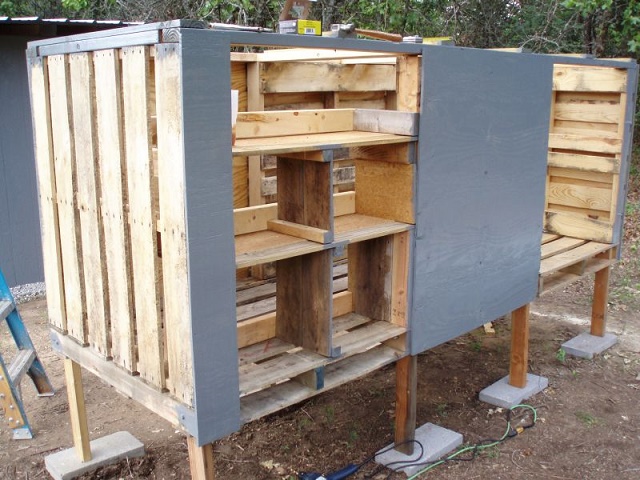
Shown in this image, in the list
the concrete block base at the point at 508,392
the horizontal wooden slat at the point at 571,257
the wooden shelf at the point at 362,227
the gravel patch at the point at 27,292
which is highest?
Answer: the wooden shelf at the point at 362,227

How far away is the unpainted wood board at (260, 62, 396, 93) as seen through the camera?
4.34 m

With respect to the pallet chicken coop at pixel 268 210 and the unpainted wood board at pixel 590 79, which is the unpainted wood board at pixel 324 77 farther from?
the unpainted wood board at pixel 590 79

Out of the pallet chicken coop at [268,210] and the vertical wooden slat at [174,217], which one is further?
the pallet chicken coop at [268,210]

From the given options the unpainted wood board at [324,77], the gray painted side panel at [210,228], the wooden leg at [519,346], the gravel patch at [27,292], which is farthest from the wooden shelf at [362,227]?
Answer: the gravel patch at [27,292]

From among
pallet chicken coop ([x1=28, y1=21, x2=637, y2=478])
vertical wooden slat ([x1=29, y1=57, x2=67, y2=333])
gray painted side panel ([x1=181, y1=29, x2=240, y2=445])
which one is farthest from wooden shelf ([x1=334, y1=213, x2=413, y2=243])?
vertical wooden slat ([x1=29, y1=57, x2=67, y2=333])

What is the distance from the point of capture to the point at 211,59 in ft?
8.13

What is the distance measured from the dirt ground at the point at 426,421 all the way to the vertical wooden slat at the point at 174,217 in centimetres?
162

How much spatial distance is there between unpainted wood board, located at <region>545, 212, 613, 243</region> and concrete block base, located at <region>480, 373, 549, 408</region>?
4.70 feet

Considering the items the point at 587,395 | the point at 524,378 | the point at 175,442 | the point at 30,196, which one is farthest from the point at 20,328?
the point at 587,395

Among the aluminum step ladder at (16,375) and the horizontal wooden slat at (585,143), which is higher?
the horizontal wooden slat at (585,143)

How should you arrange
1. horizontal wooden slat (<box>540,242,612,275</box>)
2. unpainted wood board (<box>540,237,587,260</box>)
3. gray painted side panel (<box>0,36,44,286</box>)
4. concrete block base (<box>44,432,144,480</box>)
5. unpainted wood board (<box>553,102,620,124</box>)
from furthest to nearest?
1. gray painted side panel (<box>0,36,44,286</box>)
2. unpainted wood board (<box>553,102,620,124</box>)
3. unpainted wood board (<box>540,237,587,260</box>)
4. horizontal wooden slat (<box>540,242,612,275</box>)
5. concrete block base (<box>44,432,144,480</box>)

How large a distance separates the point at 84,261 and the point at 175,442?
1674 millimetres

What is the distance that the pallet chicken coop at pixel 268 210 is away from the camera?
259cm

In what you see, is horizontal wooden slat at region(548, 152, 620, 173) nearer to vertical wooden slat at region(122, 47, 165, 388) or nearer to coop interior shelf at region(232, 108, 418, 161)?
coop interior shelf at region(232, 108, 418, 161)
